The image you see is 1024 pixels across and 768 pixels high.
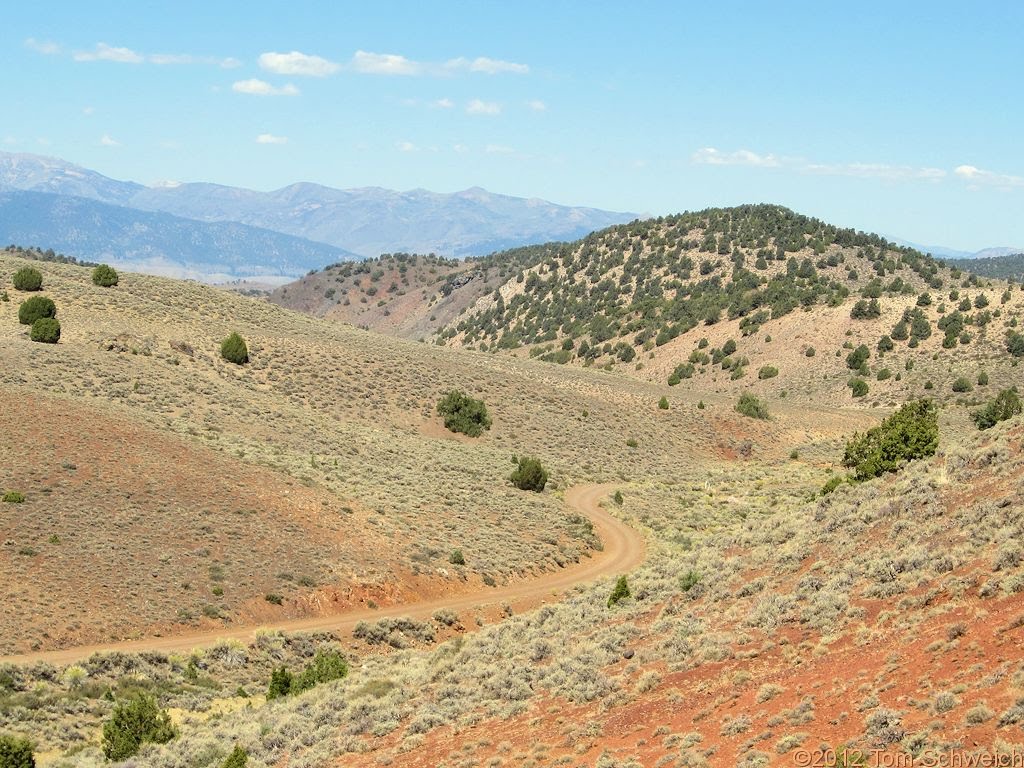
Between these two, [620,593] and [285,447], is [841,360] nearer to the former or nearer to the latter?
[285,447]

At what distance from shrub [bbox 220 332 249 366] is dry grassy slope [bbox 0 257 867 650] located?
796 mm

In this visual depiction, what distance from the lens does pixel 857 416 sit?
77.3 m

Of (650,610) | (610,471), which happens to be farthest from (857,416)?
(650,610)

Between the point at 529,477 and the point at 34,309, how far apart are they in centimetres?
3128

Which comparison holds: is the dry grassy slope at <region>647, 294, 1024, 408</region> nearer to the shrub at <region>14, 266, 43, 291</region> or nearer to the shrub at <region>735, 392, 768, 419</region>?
the shrub at <region>735, 392, 768, 419</region>

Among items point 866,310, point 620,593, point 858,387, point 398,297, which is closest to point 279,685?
point 620,593

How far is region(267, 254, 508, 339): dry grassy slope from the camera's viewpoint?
6683 inches

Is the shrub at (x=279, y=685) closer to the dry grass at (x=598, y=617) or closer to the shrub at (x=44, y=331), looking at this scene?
the dry grass at (x=598, y=617)

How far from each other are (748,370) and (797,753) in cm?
8876

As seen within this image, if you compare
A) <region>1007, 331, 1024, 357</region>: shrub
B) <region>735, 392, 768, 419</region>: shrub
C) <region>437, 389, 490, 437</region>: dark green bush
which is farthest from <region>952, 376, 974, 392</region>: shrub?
<region>437, 389, 490, 437</region>: dark green bush

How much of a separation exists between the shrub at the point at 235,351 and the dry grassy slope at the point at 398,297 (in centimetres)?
9514

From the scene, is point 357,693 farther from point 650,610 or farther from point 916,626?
point 916,626

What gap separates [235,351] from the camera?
6319 cm

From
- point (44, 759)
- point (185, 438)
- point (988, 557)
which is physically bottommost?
point (44, 759)
